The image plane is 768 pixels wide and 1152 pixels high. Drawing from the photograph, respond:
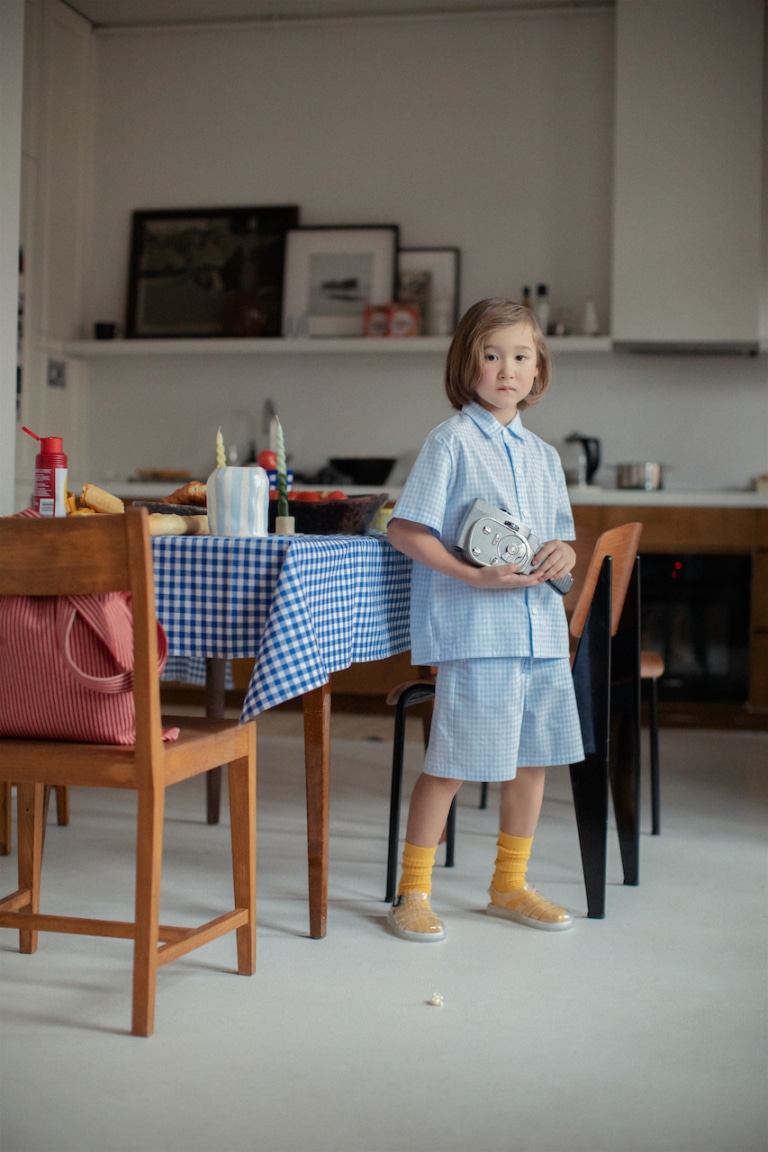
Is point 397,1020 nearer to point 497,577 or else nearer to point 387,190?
point 497,577

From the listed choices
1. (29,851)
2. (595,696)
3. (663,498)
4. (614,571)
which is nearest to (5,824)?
(29,851)

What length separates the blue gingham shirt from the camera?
1.94 metres

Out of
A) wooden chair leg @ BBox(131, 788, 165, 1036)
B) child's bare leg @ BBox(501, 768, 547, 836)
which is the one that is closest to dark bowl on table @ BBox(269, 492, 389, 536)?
child's bare leg @ BBox(501, 768, 547, 836)

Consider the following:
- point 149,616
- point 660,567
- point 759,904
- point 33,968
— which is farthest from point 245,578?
point 660,567

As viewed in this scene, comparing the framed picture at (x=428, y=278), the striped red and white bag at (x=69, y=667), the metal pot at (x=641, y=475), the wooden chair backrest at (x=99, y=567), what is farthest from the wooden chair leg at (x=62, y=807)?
the framed picture at (x=428, y=278)

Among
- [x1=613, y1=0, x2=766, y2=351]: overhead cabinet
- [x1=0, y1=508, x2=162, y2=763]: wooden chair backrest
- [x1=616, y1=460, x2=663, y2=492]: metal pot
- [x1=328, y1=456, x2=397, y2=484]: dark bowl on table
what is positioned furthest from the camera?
[x1=328, y1=456, x2=397, y2=484]: dark bowl on table

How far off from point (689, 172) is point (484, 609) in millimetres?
3078

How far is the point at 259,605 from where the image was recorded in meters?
1.73

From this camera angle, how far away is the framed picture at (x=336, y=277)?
4863 millimetres

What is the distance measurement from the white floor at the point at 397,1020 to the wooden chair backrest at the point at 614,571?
1.77 ft

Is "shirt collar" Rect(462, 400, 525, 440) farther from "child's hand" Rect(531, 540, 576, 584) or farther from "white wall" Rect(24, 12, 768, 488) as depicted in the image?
"white wall" Rect(24, 12, 768, 488)

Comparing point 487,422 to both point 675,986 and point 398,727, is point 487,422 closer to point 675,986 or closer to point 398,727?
point 398,727

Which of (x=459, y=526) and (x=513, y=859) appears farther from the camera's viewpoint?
(x=513, y=859)

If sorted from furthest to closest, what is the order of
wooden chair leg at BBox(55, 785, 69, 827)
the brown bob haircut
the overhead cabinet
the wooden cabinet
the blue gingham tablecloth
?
the overhead cabinet < the wooden cabinet < wooden chair leg at BBox(55, 785, 69, 827) < the brown bob haircut < the blue gingham tablecloth
